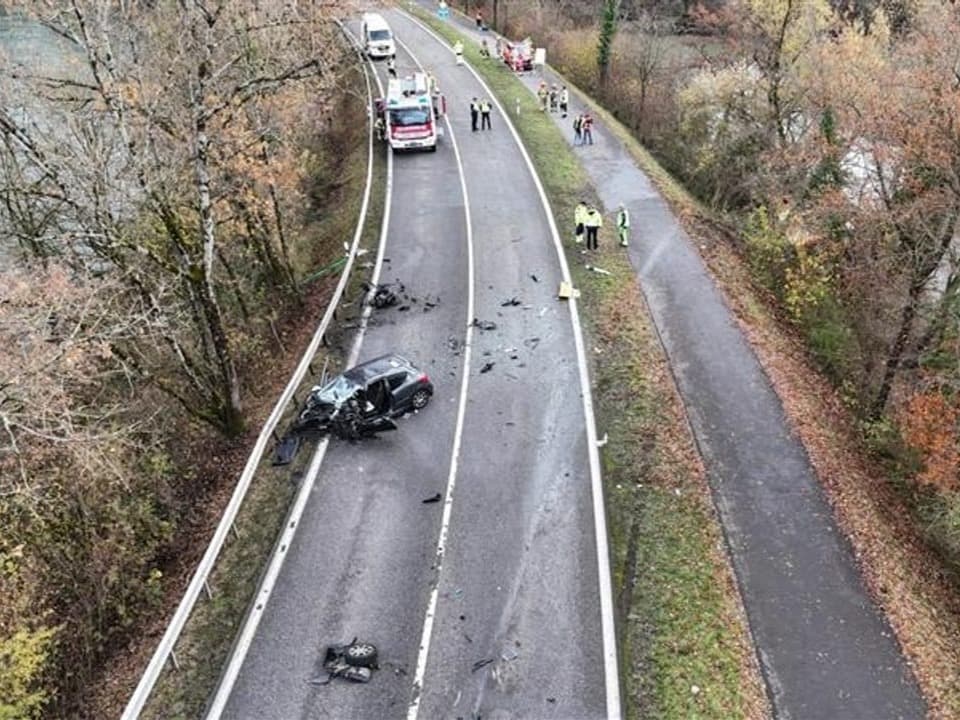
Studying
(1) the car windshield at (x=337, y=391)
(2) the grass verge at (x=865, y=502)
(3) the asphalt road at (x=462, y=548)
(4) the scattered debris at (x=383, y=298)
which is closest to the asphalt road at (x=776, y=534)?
(2) the grass verge at (x=865, y=502)

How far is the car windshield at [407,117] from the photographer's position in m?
35.4

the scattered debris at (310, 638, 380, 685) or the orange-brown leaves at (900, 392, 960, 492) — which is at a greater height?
the orange-brown leaves at (900, 392, 960, 492)

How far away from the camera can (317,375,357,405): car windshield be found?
734 inches

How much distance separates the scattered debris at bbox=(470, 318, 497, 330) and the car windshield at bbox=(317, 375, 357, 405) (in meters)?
5.14

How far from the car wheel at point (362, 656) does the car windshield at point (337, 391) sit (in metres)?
6.55

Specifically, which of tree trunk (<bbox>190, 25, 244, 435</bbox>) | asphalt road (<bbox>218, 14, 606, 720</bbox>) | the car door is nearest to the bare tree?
tree trunk (<bbox>190, 25, 244, 435</bbox>)

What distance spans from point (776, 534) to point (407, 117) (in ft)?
83.6

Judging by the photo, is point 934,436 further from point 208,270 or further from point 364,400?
point 208,270

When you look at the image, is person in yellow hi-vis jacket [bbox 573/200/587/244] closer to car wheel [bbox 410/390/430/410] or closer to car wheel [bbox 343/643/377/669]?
car wheel [bbox 410/390/430/410]

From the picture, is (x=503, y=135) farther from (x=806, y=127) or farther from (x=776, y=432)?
(x=776, y=432)

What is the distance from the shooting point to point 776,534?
1611cm

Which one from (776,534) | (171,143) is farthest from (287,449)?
(776,534)

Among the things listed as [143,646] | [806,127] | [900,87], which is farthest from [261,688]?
[806,127]

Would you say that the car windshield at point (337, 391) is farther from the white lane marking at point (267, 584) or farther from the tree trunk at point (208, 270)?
the tree trunk at point (208, 270)
